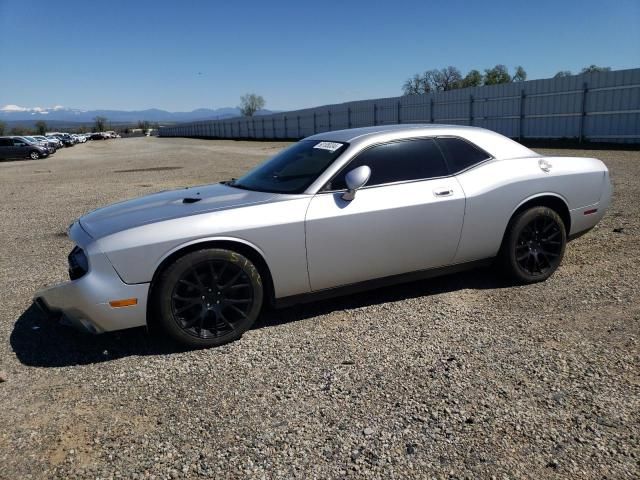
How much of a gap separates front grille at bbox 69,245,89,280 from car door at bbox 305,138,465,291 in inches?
62.0

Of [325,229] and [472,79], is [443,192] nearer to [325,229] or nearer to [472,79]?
[325,229]

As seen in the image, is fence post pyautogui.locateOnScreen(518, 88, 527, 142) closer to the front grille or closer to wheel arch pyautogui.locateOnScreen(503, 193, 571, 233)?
wheel arch pyautogui.locateOnScreen(503, 193, 571, 233)

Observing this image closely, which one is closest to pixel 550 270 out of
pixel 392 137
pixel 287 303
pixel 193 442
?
pixel 392 137

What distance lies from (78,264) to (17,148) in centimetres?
3768

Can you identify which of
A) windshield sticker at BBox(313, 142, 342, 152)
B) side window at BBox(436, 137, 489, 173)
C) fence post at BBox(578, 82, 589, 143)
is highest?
fence post at BBox(578, 82, 589, 143)

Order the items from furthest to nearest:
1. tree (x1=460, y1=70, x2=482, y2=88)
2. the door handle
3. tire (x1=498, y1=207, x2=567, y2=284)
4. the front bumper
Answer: tree (x1=460, y1=70, x2=482, y2=88) < tire (x1=498, y1=207, x2=567, y2=284) < the door handle < the front bumper

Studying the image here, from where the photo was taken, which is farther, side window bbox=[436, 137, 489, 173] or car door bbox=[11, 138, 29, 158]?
car door bbox=[11, 138, 29, 158]

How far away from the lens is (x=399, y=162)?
4227 millimetres

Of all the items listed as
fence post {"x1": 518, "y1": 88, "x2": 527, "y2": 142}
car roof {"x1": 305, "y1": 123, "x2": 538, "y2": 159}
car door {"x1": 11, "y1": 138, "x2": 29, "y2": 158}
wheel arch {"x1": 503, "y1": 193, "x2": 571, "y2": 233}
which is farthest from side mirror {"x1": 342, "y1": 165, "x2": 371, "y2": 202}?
car door {"x1": 11, "y1": 138, "x2": 29, "y2": 158}

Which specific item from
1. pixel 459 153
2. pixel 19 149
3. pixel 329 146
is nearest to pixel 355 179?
pixel 329 146

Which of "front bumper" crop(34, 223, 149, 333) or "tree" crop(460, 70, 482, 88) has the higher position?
"tree" crop(460, 70, 482, 88)

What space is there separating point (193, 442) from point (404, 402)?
3.85 feet

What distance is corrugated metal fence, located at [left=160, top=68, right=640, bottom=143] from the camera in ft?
60.5

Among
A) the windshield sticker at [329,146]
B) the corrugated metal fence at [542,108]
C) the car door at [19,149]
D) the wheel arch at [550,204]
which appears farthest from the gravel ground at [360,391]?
the car door at [19,149]
